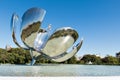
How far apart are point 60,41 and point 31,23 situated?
2.62 m

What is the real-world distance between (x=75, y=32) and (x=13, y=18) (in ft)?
16.4

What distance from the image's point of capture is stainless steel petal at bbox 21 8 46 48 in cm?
1709

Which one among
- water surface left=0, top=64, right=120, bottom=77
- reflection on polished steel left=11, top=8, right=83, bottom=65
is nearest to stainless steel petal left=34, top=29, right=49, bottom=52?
reflection on polished steel left=11, top=8, right=83, bottom=65

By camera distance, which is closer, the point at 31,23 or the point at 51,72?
the point at 51,72

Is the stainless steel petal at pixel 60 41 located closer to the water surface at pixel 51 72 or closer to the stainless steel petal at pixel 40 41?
the stainless steel petal at pixel 40 41

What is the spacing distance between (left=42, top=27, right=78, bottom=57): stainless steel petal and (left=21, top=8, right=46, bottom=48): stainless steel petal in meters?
1.39

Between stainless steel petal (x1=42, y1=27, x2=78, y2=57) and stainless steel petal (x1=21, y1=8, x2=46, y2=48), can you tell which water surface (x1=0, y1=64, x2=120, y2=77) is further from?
stainless steel petal (x1=21, y1=8, x2=46, y2=48)

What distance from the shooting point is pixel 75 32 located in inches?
725

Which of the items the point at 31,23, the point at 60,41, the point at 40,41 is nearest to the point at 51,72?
the point at 60,41

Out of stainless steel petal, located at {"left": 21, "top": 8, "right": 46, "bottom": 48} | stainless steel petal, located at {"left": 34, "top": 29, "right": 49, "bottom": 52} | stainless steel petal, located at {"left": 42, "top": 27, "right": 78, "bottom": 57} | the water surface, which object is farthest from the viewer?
stainless steel petal, located at {"left": 34, "top": 29, "right": 49, "bottom": 52}

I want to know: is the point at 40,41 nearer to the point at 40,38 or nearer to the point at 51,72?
the point at 40,38

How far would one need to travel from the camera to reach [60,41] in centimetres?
1778

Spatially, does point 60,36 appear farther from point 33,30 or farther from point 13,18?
point 13,18

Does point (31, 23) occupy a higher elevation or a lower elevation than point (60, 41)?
higher
